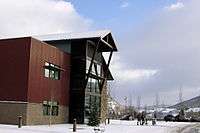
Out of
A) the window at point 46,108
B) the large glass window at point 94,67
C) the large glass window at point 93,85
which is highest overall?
the large glass window at point 94,67

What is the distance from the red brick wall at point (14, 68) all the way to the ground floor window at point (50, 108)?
170 inches

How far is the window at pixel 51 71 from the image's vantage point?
148 feet

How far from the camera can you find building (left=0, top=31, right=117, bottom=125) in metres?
41.1

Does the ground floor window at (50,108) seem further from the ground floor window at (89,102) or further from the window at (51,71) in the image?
the ground floor window at (89,102)

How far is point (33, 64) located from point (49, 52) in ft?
13.3

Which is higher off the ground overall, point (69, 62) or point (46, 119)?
point (69, 62)

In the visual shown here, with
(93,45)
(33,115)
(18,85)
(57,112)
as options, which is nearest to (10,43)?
(18,85)

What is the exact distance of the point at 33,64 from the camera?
41.8 m

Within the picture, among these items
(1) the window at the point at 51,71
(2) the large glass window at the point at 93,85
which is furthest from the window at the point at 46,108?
(2) the large glass window at the point at 93,85

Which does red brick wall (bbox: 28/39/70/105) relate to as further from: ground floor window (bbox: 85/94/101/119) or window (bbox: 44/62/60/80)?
ground floor window (bbox: 85/94/101/119)

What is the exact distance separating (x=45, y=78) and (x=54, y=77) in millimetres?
2585

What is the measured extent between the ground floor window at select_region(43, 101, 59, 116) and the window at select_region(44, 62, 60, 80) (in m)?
2.74

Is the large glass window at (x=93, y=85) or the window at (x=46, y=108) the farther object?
the large glass window at (x=93, y=85)

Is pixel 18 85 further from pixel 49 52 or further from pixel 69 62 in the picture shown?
pixel 69 62
